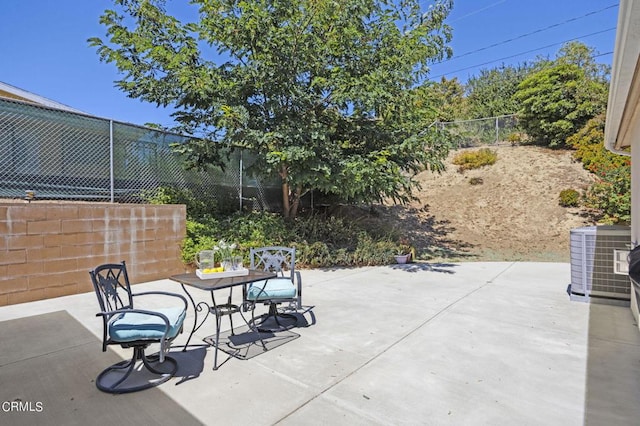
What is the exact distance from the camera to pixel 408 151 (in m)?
7.82

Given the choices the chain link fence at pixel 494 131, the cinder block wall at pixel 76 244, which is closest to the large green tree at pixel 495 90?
the chain link fence at pixel 494 131

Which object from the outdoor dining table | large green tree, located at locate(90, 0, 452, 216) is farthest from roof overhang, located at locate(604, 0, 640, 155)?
large green tree, located at locate(90, 0, 452, 216)

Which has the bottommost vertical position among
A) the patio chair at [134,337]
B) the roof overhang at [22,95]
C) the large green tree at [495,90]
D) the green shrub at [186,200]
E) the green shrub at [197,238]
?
the patio chair at [134,337]

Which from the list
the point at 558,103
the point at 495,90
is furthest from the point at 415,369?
the point at 495,90

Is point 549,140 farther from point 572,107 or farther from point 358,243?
point 358,243

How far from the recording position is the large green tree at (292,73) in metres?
6.85

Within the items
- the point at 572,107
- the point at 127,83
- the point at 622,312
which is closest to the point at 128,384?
the point at 622,312

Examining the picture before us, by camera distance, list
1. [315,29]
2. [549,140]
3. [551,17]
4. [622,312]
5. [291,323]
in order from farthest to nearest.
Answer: [549,140] → [551,17] → [315,29] → [622,312] → [291,323]

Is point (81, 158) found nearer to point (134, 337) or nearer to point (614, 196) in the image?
point (134, 337)

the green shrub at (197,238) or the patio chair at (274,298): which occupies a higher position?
the green shrub at (197,238)

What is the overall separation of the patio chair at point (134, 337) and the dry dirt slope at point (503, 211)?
829 cm

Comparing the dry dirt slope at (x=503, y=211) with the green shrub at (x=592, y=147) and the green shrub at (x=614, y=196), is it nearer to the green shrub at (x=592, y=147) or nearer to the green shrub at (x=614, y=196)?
the green shrub at (x=592, y=147)

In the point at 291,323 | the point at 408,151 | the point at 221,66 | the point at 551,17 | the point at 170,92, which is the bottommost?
the point at 291,323

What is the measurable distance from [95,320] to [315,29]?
659cm
